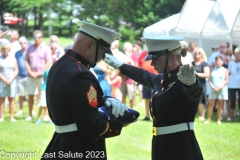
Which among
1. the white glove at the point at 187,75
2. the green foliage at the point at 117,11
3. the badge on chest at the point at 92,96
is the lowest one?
the green foliage at the point at 117,11

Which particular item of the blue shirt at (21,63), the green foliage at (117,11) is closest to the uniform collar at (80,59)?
the blue shirt at (21,63)

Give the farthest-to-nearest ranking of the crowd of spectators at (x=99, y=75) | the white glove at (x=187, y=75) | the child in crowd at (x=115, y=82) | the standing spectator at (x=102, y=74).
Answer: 1. the child in crowd at (x=115, y=82)
2. the crowd of spectators at (x=99, y=75)
3. the standing spectator at (x=102, y=74)
4. the white glove at (x=187, y=75)

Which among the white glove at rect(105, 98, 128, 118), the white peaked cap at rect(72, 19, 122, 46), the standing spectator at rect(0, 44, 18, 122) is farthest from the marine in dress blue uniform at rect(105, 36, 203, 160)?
the standing spectator at rect(0, 44, 18, 122)

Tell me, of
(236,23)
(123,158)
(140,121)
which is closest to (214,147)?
(123,158)

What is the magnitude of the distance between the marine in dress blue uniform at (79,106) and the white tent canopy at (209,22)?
40.3 ft

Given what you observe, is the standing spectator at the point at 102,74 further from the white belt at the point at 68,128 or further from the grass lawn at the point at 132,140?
the white belt at the point at 68,128

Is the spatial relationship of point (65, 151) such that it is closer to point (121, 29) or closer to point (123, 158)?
point (123, 158)

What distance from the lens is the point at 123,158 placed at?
901 cm

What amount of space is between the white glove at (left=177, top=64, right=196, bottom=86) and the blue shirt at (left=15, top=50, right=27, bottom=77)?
32.6ft

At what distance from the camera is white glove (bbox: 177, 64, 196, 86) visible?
186 inches

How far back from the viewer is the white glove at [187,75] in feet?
15.5

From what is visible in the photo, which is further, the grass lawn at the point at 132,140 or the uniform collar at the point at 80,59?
the grass lawn at the point at 132,140

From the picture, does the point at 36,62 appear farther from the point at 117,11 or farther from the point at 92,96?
the point at 117,11

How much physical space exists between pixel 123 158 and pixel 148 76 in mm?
A: 3361
